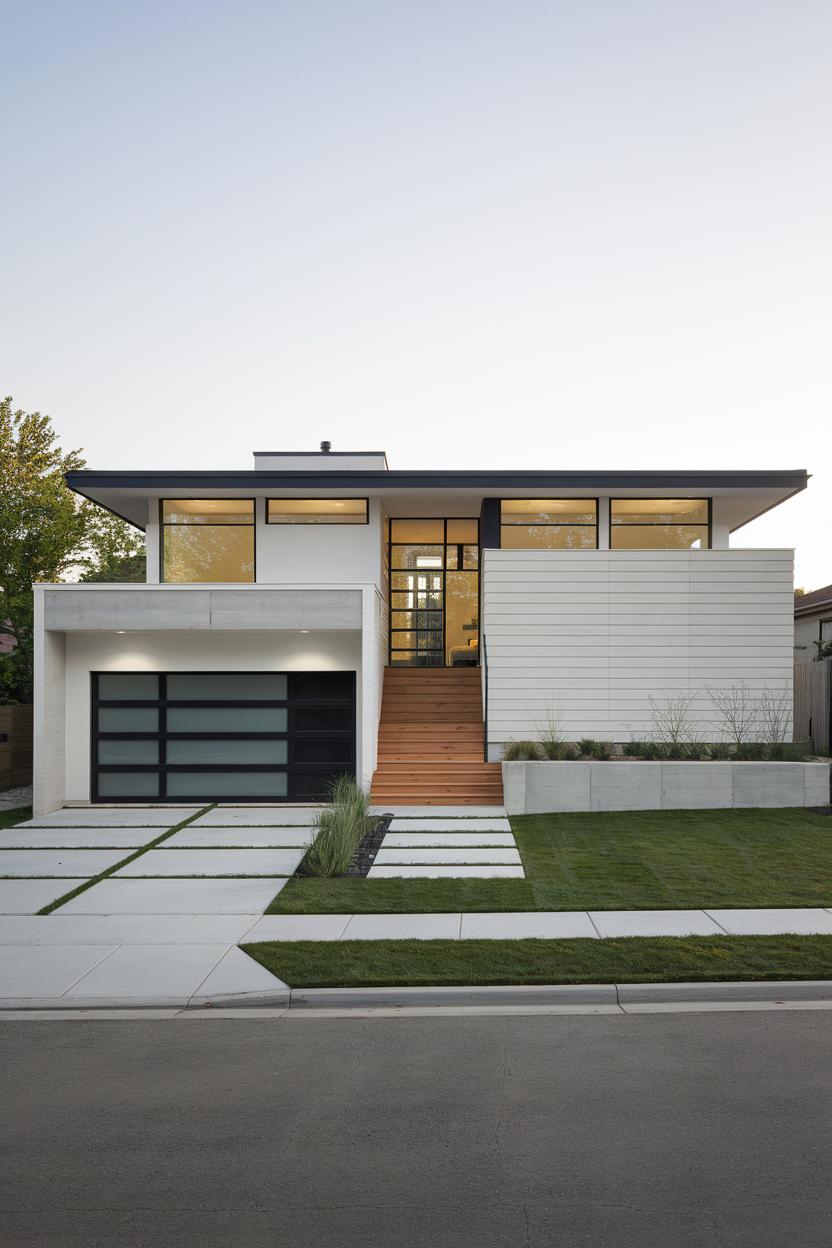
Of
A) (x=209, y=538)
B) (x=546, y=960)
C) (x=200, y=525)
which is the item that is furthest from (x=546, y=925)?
(x=200, y=525)

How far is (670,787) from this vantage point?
15.1 m

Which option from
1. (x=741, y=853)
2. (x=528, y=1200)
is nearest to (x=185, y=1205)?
(x=528, y=1200)

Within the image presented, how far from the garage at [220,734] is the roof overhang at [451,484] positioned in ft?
13.0

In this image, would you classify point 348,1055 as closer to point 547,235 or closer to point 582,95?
point 582,95

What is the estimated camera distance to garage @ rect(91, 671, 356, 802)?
57.0ft

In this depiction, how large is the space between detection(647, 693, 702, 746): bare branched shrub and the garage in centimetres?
601

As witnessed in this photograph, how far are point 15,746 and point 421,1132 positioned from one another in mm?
17810

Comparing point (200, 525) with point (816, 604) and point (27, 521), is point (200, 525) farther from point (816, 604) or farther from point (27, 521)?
point (816, 604)

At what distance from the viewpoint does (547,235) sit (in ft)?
63.9

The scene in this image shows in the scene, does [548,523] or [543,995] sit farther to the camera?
[548,523]

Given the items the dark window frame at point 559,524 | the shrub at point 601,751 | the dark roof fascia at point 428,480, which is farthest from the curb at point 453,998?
the dark window frame at point 559,524

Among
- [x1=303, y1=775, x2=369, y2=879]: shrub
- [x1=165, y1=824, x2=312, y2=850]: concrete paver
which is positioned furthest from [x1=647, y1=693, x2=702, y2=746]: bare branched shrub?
[x1=165, y1=824, x2=312, y2=850]: concrete paver

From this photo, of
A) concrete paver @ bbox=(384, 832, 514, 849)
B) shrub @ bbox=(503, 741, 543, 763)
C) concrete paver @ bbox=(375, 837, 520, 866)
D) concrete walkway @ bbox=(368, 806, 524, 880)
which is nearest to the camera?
concrete walkway @ bbox=(368, 806, 524, 880)

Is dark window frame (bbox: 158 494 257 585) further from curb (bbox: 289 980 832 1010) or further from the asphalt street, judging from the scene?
the asphalt street
